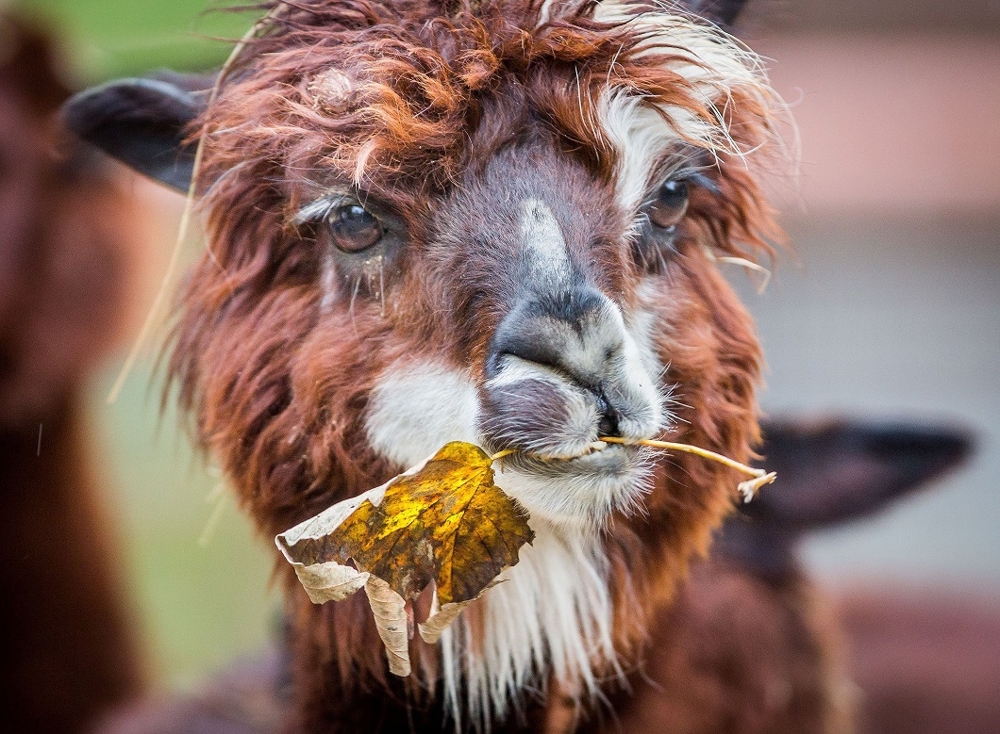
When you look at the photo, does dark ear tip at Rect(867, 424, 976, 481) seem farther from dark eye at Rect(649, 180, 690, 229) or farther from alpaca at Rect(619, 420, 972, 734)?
dark eye at Rect(649, 180, 690, 229)

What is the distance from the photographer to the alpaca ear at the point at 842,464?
222 centimetres

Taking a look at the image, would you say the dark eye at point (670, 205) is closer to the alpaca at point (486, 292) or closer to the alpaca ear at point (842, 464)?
the alpaca at point (486, 292)

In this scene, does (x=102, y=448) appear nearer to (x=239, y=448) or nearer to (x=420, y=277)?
(x=239, y=448)

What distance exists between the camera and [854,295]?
5.63m

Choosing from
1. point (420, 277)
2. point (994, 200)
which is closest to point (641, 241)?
point (420, 277)

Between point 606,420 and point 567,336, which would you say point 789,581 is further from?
point 567,336

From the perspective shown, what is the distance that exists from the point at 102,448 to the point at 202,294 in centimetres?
213

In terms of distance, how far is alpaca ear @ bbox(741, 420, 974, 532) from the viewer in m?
2.22

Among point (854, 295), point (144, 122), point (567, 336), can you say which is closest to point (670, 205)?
point (567, 336)

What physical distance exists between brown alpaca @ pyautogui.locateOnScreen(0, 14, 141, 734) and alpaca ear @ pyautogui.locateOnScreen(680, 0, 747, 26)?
1.90 m

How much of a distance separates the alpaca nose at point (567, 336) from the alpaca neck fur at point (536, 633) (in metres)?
0.31

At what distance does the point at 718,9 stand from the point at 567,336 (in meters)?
0.73

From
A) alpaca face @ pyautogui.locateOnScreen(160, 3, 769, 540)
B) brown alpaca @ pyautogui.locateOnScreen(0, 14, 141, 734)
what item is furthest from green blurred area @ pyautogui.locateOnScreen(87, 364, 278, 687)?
alpaca face @ pyautogui.locateOnScreen(160, 3, 769, 540)

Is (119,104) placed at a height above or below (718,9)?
below
